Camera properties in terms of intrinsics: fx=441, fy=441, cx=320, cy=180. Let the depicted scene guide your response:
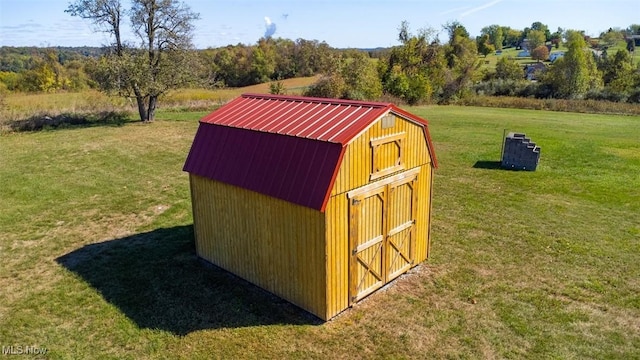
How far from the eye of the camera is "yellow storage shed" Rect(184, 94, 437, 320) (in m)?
7.92

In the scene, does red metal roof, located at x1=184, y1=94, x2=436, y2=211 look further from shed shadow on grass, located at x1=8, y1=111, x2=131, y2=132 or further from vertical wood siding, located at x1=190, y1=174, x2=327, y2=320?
shed shadow on grass, located at x1=8, y1=111, x2=131, y2=132

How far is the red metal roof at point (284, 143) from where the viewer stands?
7.74 m

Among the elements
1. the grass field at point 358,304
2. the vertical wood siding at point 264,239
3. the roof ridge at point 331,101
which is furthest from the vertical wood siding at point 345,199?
the grass field at point 358,304

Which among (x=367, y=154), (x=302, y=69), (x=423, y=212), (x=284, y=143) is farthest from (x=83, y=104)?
(x=302, y=69)

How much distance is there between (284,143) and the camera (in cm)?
841

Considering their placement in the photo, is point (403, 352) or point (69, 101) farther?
point (69, 101)

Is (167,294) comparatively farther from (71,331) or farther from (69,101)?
(69,101)

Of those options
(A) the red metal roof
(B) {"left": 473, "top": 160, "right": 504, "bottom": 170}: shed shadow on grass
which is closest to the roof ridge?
(A) the red metal roof

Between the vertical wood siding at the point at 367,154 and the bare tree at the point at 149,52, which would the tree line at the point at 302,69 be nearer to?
the bare tree at the point at 149,52

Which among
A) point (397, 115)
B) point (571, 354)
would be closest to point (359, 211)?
point (397, 115)

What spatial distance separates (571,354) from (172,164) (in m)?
16.8

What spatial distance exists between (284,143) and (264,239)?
2.03m

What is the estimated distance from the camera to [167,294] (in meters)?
9.23

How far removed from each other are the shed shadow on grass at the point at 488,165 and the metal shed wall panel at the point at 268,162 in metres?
13.5
